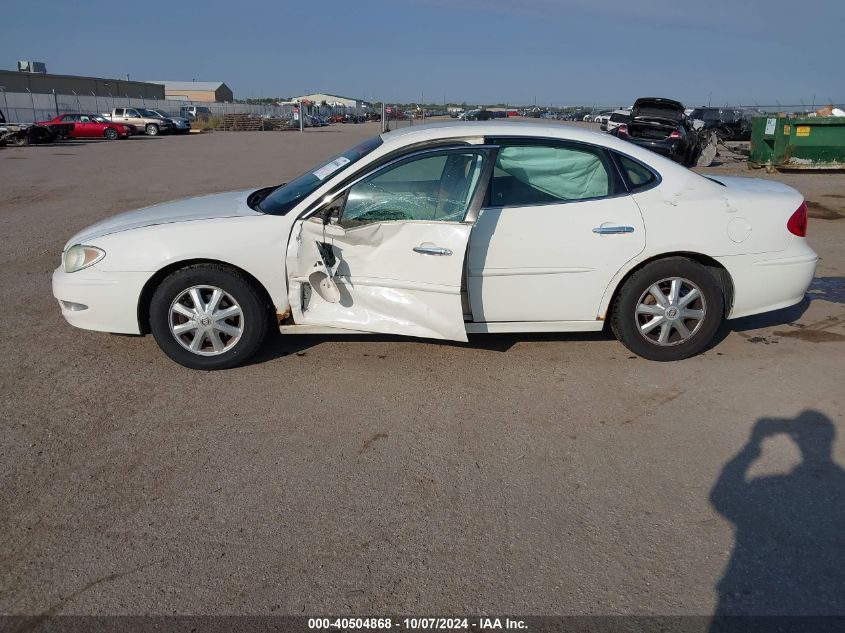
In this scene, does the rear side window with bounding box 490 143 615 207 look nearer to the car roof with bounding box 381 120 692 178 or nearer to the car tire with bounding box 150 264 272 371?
the car roof with bounding box 381 120 692 178

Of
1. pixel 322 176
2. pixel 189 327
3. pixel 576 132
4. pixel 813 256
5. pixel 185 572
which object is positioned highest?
pixel 576 132

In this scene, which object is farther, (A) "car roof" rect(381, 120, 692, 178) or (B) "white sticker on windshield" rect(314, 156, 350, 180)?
(B) "white sticker on windshield" rect(314, 156, 350, 180)

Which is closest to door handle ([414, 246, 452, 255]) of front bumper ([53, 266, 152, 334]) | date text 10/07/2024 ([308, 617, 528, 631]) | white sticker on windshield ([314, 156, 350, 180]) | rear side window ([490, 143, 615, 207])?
rear side window ([490, 143, 615, 207])

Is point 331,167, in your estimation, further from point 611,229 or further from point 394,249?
point 611,229

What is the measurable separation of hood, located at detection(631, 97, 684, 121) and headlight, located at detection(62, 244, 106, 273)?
697 inches

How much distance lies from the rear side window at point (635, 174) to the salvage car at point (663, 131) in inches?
537

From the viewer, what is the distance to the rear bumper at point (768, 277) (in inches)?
185

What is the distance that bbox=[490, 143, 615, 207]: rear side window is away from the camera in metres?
4.54

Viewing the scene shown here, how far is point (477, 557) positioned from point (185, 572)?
1166mm

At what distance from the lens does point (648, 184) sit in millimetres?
4633

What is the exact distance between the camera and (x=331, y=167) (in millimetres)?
4859

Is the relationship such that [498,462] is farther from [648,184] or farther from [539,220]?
[648,184]

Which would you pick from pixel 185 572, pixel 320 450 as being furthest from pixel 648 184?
pixel 185 572

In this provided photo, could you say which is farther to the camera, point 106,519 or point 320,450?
point 320,450
